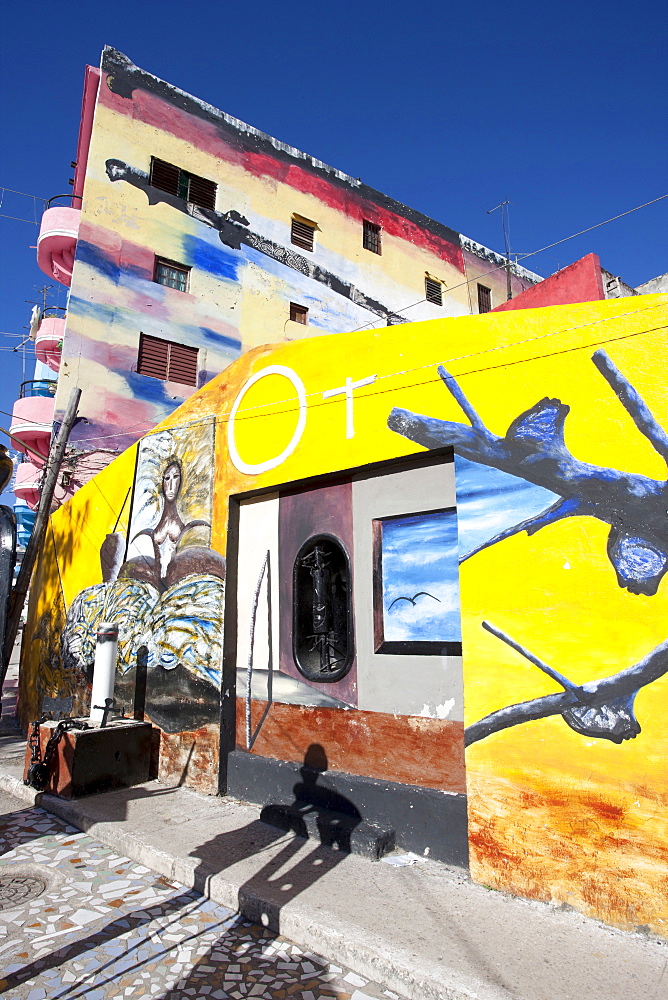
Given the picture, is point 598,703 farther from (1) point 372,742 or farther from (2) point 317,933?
(2) point 317,933

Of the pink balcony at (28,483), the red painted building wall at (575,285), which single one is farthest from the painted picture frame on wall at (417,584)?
the pink balcony at (28,483)

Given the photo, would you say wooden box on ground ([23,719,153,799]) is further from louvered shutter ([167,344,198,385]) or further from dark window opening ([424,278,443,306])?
dark window opening ([424,278,443,306])

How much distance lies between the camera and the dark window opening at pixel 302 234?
19344mm

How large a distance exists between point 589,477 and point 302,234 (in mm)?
17771

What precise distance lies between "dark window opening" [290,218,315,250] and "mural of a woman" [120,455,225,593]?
45.5 feet

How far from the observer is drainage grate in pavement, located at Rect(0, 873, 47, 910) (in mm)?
4402

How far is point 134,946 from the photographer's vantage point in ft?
12.4

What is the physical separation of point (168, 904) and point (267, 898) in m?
0.80

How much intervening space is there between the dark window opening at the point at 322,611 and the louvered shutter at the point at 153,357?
10.9m

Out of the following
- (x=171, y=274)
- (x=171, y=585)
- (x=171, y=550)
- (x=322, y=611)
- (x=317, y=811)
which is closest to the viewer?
(x=317, y=811)

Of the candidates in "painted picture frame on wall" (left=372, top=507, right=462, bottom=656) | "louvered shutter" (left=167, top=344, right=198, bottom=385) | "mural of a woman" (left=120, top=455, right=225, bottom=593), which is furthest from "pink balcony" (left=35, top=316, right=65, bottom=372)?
"painted picture frame on wall" (left=372, top=507, right=462, bottom=656)

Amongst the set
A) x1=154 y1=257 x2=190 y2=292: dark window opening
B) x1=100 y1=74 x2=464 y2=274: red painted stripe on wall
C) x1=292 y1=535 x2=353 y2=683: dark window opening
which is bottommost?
x1=292 y1=535 x2=353 y2=683: dark window opening

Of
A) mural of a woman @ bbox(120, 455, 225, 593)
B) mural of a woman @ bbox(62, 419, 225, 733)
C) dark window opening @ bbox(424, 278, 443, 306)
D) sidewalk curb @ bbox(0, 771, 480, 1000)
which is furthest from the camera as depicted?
dark window opening @ bbox(424, 278, 443, 306)

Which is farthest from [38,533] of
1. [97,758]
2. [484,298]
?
[484,298]
